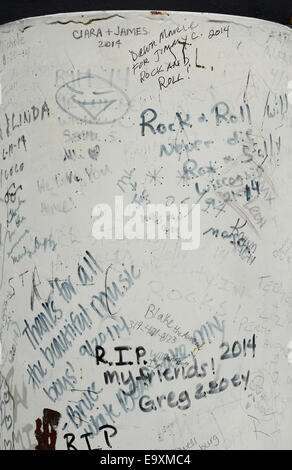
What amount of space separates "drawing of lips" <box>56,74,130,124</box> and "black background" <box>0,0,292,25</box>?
1.68m

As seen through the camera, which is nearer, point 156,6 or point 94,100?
point 94,100

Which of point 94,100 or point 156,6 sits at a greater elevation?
point 156,6

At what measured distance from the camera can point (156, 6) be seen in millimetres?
4312

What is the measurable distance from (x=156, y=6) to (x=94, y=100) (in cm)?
178

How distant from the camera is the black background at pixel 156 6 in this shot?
4.27m

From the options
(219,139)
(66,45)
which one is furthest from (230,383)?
(66,45)

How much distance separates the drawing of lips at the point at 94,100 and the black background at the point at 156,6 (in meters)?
1.68

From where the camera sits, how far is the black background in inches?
168

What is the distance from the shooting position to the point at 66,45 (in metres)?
2.71

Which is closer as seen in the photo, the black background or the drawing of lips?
the drawing of lips

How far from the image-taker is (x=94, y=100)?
2.69 meters

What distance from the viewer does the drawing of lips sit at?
106 inches

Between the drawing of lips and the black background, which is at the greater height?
the black background
